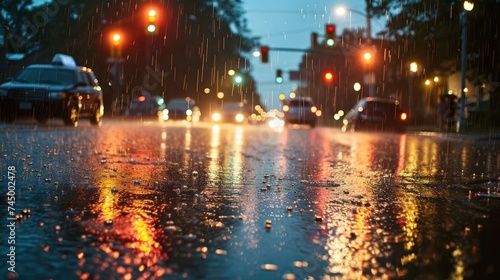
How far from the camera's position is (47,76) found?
2556 cm

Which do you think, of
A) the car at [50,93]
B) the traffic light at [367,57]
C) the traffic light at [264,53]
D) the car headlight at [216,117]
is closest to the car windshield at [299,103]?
the traffic light at [264,53]

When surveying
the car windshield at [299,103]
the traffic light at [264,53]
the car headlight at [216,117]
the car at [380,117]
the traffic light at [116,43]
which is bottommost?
the car headlight at [216,117]

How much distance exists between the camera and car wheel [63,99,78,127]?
81.8ft

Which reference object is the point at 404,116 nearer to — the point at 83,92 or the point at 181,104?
the point at 83,92

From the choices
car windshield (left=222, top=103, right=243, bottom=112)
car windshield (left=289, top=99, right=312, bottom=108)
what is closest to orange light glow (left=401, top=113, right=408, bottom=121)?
car windshield (left=289, top=99, right=312, bottom=108)

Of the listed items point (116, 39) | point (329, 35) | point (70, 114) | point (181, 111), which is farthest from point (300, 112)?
point (70, 114)

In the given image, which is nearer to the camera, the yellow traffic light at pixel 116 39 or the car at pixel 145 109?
the yellow traffic light at pixel 116 39

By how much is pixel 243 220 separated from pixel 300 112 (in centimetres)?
3778

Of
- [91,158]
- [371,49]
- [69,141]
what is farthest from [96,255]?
[371,49]

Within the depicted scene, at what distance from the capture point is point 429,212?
7723mm

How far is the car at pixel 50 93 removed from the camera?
24.1 meters

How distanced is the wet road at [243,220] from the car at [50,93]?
10944mm

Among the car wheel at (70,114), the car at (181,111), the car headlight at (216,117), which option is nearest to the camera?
the car wheel at (70,114)

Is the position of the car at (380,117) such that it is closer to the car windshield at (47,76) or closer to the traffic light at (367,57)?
the traffic light at (367,57)
